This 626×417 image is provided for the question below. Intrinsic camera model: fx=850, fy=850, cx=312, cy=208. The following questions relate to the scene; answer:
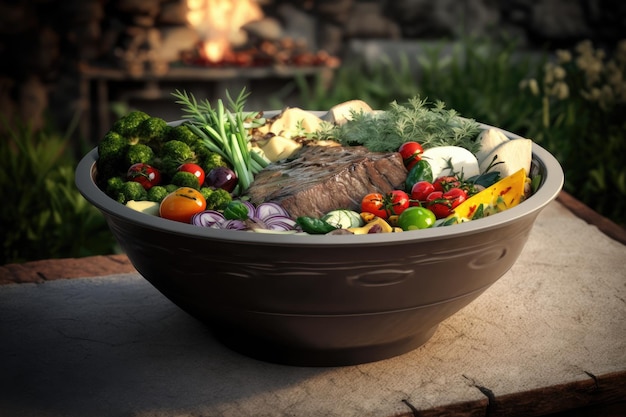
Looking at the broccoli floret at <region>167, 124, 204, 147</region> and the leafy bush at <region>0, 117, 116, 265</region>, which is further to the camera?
the leafy bush at <region>0, 117, 116, 265</region>

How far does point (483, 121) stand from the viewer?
5277 millimetres

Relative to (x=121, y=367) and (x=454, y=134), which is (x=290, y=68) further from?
(x=121, y=367)

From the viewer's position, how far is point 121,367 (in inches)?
99.3

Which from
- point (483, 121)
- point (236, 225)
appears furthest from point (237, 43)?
point (236, 225)

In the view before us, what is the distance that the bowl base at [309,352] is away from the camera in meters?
2.48

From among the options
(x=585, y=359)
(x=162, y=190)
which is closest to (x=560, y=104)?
(x=585, y=359)

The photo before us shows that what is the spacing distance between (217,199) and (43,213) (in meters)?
1.98

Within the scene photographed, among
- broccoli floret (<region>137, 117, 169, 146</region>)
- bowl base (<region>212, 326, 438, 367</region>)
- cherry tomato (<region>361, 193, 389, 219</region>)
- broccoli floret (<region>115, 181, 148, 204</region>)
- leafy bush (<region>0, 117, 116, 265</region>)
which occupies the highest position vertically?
broccoli floret (<region>137, 117, 169, 146</region>)

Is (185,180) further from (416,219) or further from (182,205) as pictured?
(416,219)

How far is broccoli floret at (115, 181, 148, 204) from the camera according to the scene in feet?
8.44

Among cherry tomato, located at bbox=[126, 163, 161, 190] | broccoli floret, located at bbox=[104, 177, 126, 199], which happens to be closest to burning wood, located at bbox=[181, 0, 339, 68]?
cherry tomato, located at bbox=[126, 163, 161, 190]

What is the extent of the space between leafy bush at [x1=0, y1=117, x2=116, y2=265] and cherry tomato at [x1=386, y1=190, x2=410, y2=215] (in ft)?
6.87

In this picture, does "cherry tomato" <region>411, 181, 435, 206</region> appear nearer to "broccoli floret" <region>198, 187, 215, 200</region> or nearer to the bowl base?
the bowl base

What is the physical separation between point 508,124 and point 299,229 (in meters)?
3.19
